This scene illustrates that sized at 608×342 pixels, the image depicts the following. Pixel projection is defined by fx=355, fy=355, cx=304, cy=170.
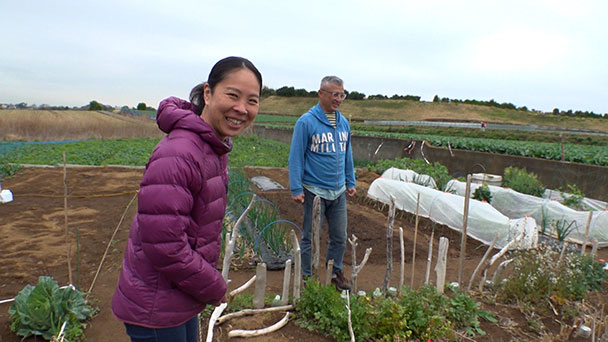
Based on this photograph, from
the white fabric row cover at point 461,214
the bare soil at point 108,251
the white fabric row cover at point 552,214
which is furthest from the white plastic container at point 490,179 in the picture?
the bare soil at point 108,251

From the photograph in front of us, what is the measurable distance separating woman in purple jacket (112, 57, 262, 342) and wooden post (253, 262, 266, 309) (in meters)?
1.21

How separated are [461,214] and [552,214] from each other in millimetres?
1297

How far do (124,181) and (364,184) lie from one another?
5666mm

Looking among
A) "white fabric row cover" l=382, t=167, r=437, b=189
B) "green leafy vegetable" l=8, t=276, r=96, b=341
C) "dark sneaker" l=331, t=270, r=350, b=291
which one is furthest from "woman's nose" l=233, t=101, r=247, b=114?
"white fabric row cover" l=382, t=167, r=437, b=189

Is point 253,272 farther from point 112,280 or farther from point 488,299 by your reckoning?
point 488,299

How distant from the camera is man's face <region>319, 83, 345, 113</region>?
9.38 ft

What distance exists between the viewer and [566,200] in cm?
571

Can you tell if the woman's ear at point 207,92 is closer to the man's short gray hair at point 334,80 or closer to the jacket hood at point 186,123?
the jacket hood at point 186,123

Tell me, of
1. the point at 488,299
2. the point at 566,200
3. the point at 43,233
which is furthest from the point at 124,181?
the point at 566,200

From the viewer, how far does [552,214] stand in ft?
16.6

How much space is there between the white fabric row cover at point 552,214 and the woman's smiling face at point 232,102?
4.37 meters

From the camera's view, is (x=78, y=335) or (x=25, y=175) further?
(x=25, y=175)

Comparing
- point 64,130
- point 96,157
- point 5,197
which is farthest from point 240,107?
point 64,130

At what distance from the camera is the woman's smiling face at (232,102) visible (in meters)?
1.26
